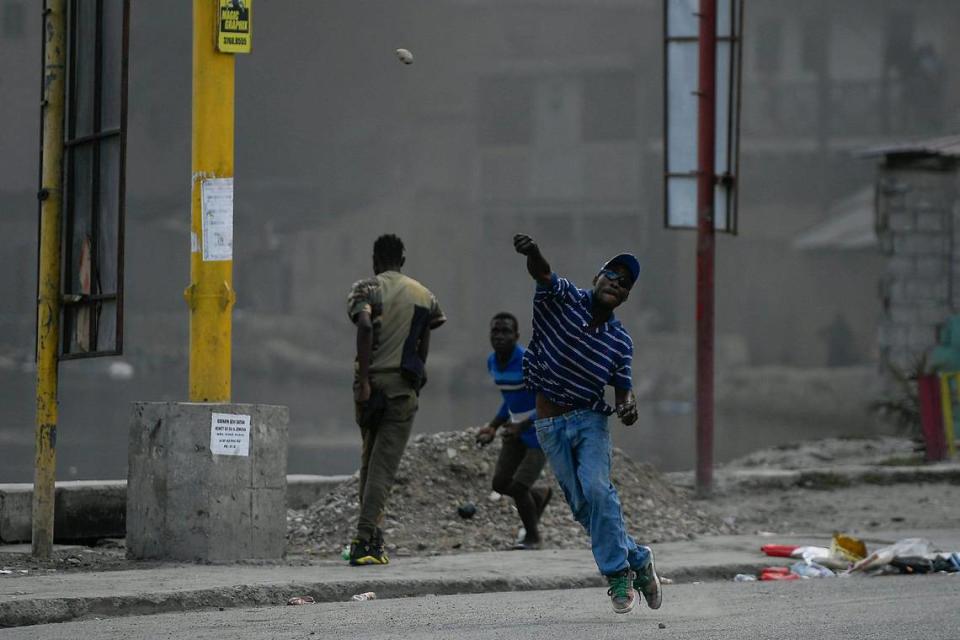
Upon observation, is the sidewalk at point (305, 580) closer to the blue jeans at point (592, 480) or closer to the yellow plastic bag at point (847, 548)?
the yellow plastic bag at point (847, 548)

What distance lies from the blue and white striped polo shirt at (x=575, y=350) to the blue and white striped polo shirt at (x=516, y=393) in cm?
267

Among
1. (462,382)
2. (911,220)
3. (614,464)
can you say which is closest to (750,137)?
(462,382)

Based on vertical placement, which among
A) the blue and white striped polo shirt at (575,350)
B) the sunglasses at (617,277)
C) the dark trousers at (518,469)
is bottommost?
the dark trousers at (518,469)

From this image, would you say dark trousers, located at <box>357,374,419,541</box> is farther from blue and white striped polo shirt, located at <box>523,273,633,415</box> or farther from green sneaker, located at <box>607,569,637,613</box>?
green sneaker, located at <box>607,569,637,613</box>

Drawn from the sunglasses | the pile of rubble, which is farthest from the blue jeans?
the pile of rubble

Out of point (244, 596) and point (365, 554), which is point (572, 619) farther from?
point (365, 554)

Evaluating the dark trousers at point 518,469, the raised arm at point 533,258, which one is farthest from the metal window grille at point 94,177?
the dark trousers at point 518,469

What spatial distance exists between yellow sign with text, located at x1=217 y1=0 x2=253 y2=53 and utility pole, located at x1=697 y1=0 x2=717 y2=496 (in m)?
5.94

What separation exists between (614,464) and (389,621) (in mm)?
5505

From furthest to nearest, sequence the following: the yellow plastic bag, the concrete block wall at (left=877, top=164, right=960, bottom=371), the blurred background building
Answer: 1. the blurred background building
2. the concrete block wall at (left=877, top=164, right=960, bottom=371)
3. the yellow plastic bag

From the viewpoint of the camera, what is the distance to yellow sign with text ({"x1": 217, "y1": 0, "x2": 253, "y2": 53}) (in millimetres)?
8609

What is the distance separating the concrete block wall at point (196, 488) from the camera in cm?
830

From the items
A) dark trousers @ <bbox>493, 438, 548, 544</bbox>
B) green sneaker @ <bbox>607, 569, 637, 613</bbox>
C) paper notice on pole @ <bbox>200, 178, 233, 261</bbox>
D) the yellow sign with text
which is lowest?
green sneaker @ <bbox>607, 569, 637, 613</bbox>

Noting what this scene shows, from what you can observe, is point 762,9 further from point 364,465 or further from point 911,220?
point 364,465
